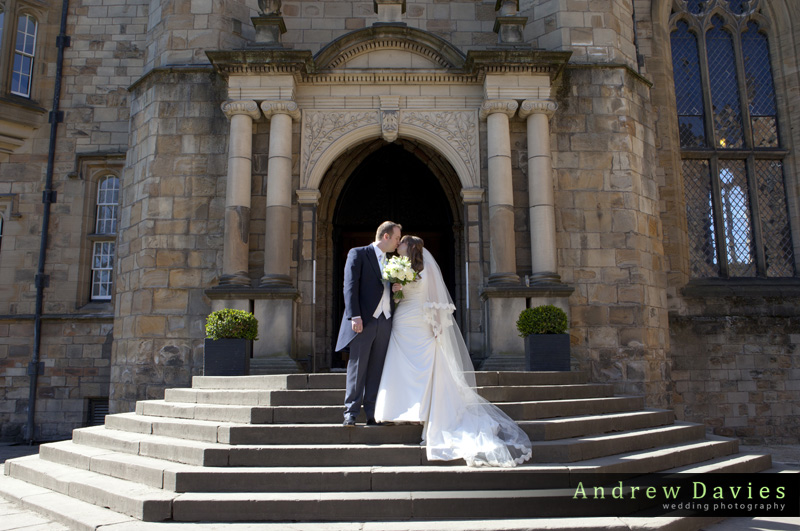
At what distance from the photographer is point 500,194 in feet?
34.4

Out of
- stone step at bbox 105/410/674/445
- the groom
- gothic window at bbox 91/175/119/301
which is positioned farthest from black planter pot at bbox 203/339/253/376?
gothic window at bbox 91/175/119/301

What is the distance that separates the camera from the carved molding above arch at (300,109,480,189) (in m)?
11.0

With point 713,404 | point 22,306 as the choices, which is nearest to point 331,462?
point 713,404

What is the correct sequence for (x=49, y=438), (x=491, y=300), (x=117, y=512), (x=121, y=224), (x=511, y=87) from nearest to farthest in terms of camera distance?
1. (x=117, y=512)
2. (x=491, y=300)
3. (x=511, y=87)
4. (x=121, y=224)
5. (x=49, y=438)

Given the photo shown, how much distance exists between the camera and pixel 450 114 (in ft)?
36.5

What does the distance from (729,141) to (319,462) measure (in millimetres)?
12113

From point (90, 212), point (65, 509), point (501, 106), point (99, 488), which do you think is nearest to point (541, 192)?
point (501, 106)

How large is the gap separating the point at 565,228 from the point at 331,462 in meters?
6.72

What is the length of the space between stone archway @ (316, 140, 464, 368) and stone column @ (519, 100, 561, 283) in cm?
211

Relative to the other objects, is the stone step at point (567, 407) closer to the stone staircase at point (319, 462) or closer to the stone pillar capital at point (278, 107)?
the stone staircase at point (319, 462)

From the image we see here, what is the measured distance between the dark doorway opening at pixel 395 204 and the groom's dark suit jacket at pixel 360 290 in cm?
686

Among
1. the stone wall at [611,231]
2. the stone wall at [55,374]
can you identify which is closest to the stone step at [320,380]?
the stone wall at [611,231]

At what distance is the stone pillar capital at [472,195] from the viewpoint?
1087cm

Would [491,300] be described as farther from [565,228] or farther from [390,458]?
[390,458]
